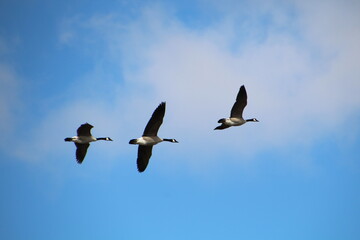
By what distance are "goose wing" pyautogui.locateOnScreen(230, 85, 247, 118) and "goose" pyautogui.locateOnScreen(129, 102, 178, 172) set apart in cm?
417

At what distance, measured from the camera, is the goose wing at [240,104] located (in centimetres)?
2873

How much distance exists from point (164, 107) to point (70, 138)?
5347 mm

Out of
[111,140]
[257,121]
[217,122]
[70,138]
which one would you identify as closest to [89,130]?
[70,138]

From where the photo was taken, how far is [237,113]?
29.4 m

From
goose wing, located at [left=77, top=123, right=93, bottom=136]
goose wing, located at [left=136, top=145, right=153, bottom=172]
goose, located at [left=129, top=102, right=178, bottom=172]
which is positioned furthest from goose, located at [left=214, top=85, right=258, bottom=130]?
goose wing, located at [left=77, top=123, right=93, bottom=136]

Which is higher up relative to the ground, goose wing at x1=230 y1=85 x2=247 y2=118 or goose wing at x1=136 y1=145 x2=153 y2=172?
goose wing at x1=230 y1=85 x2=247 y2=118

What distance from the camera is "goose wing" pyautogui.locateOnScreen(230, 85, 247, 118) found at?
28.7 metres

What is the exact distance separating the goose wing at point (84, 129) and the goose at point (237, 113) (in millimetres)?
6152

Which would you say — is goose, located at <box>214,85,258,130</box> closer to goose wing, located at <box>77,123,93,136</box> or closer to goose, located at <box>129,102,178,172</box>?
goose, located at <box>129,102,178,172</box>

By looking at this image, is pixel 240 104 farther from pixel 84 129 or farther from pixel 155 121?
pixel 84 129

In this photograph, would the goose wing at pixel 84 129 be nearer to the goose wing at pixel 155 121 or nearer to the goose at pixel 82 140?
the goose at pixel 82 140

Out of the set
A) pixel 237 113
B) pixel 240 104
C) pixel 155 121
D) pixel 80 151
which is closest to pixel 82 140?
pixel 80 151

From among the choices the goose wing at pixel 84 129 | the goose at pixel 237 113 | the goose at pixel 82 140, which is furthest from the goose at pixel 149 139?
the goose at pixel 237 113

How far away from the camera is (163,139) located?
28.0m
